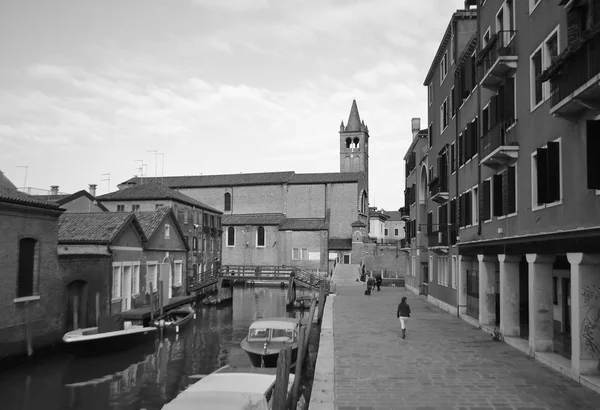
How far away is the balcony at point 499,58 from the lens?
1468cm

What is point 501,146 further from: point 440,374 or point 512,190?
point 440,374

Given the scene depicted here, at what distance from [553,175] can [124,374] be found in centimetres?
1444

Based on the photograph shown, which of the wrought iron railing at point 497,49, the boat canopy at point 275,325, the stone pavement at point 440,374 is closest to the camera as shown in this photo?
the stone pavement at point 440,374

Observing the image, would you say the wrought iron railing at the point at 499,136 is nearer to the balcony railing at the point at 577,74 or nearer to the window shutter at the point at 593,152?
the balcony railing at the point at 577,74

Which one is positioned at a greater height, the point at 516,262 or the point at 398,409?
the point at 516,262

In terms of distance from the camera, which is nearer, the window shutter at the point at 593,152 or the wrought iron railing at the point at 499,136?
the window shutter at the point at 593,152

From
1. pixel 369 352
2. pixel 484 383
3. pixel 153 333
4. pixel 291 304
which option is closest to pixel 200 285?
pixel 291 304

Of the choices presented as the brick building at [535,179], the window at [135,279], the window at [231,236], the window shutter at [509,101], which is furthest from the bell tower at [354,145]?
the window shutter at [509,101]

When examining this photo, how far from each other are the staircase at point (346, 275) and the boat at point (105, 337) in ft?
92.1

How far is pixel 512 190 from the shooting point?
15039 millimetres

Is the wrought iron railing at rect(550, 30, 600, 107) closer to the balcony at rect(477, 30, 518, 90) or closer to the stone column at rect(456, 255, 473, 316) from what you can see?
the balcony at rect(477, 30, 518, 90)

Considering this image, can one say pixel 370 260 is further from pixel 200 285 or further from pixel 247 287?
pixel 200 285

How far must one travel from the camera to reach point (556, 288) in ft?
58.1

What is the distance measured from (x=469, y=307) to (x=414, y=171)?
55.0ft
